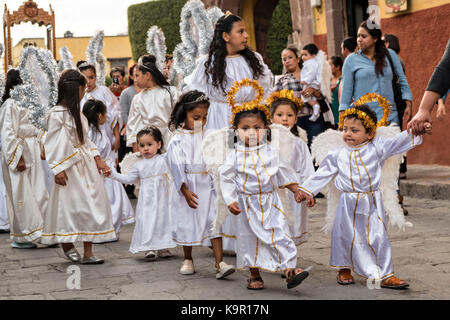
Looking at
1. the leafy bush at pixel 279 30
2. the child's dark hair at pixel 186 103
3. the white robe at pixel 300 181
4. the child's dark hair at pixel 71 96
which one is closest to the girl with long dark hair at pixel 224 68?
the child's dark hair at pixel 186 103

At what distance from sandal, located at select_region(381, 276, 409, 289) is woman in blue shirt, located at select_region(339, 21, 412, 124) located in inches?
116

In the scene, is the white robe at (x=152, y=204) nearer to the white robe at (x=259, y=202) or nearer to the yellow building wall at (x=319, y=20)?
the white robe at (x=259, y=202)

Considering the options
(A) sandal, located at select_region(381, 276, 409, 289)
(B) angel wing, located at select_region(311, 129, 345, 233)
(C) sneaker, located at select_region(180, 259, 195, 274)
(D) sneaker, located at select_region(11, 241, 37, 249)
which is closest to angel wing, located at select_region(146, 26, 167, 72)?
(D) sneaker, located at select_region(11, 241, 37, 249)

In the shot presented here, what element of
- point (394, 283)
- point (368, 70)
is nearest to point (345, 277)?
point (394, 283)

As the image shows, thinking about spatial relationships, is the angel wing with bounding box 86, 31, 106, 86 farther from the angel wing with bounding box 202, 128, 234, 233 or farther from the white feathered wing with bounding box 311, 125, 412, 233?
the white feathered wing with bounding box 311, 125, 412, 233

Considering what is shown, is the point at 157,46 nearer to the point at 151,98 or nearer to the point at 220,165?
the point at 151,98

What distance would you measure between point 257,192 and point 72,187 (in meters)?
1.95

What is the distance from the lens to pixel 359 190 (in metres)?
4.91

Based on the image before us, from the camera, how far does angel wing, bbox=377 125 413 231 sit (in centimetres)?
510

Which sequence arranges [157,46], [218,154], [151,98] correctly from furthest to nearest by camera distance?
1. [157,46]
2. [151,98]
3. [218,154]

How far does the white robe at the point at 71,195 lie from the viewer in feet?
20.1

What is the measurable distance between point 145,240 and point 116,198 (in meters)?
1.50

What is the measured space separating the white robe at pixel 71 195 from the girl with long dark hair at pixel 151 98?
1.64 metres
